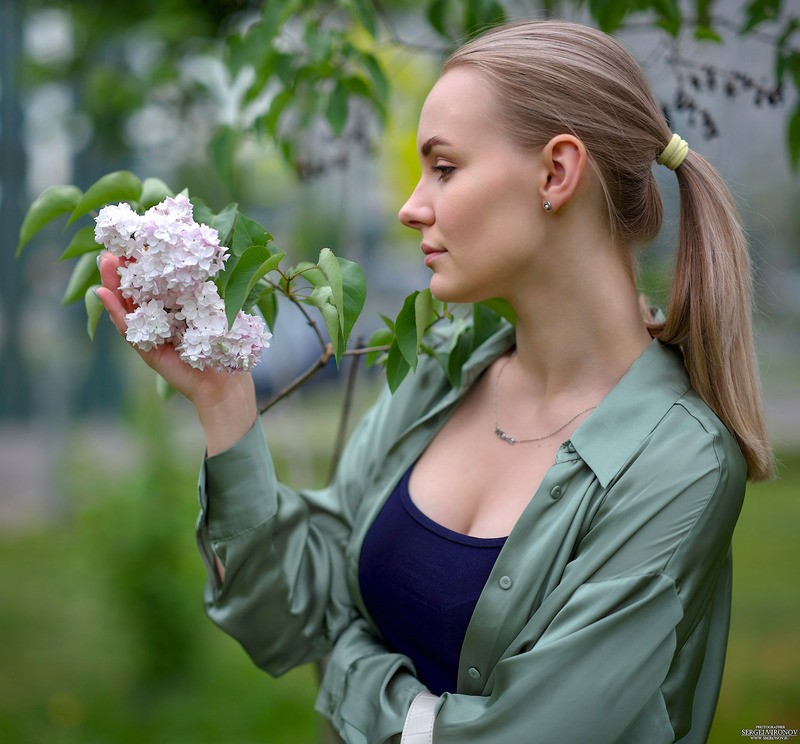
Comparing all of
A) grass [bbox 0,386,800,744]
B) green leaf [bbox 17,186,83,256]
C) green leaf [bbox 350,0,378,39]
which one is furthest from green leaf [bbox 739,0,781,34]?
grass [bbox 0,386,800,744]

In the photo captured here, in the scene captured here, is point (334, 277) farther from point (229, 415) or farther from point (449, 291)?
point (229, 415)

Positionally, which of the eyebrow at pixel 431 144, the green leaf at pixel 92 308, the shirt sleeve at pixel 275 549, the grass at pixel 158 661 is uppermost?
the eyebrow at pixel 431 144

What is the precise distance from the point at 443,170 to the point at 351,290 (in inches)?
10.3

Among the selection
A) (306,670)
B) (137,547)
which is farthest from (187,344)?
(306,670)

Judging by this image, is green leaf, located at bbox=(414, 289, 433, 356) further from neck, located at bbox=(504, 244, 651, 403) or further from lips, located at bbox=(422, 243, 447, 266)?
neck, located at bbox=(504, 244, 651, 403)

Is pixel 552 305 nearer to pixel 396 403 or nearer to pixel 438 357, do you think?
pixel 438 357

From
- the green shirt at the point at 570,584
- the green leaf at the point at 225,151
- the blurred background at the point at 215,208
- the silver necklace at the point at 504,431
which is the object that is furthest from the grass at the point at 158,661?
the silver necklace at the point at 504,431

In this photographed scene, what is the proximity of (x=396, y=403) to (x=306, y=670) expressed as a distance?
2.95m

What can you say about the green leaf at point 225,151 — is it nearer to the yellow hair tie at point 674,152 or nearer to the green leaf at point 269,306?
the green leaf at point 269,306

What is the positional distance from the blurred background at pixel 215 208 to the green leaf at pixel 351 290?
0.56m

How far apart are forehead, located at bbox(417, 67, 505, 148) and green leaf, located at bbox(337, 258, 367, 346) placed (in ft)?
0.83

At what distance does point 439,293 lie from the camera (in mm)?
1569

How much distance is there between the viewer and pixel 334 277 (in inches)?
55.2

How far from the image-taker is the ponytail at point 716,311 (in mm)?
1565
